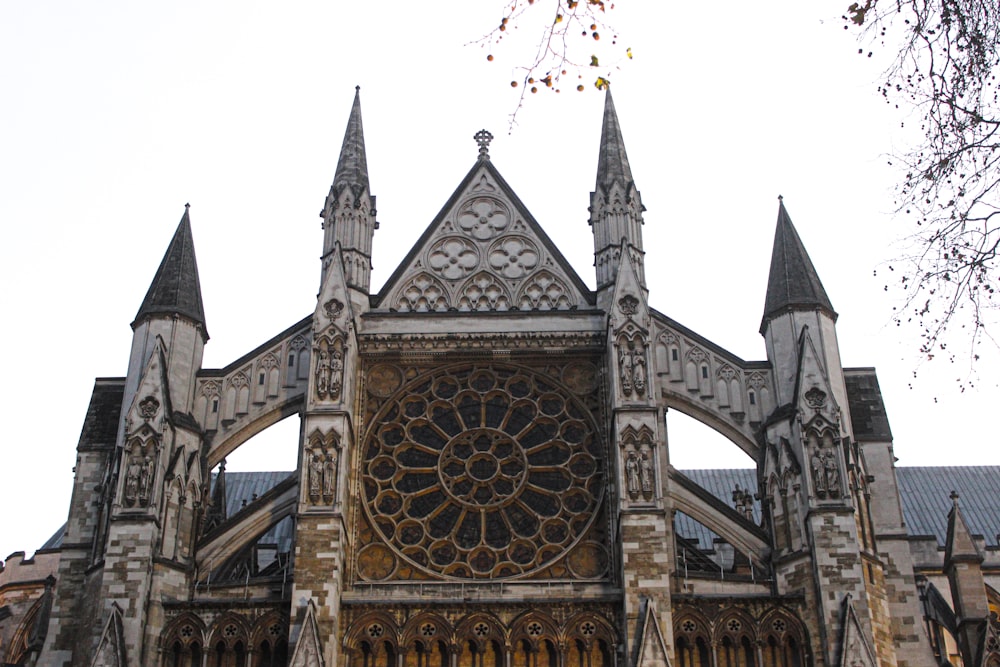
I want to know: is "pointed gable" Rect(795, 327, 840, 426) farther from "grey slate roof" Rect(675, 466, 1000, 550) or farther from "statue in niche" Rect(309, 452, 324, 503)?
"grey slate roof" Rect(675, 466, 1000, 550)

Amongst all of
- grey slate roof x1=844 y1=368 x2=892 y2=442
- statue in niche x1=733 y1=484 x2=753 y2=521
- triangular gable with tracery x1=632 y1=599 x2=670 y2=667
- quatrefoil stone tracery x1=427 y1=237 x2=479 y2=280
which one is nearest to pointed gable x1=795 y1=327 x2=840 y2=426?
grey slate roof x1=844 y1=368 x2=892 y2=442

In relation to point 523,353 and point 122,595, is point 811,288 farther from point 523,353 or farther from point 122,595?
point 122,595

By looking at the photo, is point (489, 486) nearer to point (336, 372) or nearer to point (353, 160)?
point (336, 372)

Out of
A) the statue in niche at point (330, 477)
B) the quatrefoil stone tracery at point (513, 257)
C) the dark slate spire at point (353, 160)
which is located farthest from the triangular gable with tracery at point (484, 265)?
the statue in niche at point (330, 477)

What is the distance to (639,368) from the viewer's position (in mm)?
25078

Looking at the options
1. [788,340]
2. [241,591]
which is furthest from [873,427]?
[241,591]

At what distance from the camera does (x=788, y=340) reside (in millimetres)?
25859

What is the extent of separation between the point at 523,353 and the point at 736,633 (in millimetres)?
7243

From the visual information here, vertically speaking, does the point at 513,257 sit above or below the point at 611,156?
below

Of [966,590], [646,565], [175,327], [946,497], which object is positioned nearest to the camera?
[646,565]

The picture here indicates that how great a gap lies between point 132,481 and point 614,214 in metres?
11.6

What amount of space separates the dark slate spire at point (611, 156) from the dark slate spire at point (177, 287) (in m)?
9.24

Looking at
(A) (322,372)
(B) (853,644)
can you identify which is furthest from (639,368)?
(B) (853,644)

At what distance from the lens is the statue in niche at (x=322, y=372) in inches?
984
